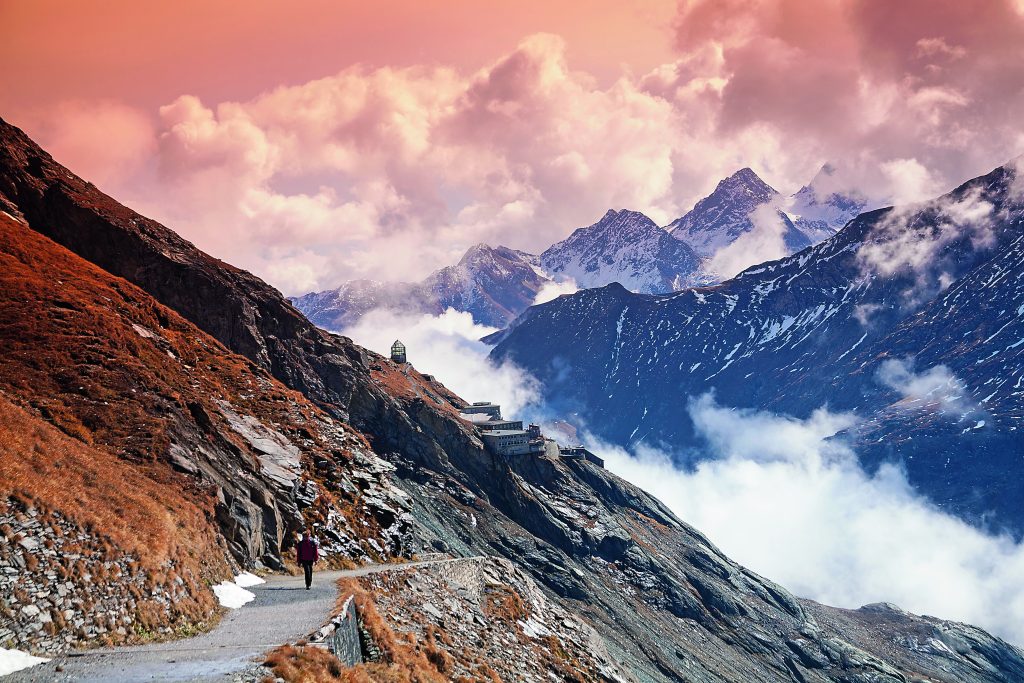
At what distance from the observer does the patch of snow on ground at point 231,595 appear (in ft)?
108

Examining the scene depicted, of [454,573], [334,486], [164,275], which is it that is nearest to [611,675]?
[454,573]

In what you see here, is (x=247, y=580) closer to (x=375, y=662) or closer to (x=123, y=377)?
(x=375, y=662)

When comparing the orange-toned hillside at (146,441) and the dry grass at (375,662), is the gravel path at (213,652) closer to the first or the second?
the dry grass at (375,662)

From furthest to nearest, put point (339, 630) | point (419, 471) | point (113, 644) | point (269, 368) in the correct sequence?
point (419, 471) < point (269, 368) < point (339, 630) < point (113, 644)

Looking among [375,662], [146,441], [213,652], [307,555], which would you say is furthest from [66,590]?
[146,441]

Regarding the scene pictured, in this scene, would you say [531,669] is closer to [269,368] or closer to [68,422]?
[68,422]

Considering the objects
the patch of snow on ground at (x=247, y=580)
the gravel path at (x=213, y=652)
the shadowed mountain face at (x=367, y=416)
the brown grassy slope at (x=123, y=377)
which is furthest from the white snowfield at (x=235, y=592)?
the shadowed mountain face at (x=367, y=416)

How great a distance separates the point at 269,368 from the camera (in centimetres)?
13912

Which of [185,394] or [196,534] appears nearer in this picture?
[196,534]

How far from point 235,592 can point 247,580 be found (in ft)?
14.4

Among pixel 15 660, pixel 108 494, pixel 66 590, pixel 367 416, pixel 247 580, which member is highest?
pixel 367 416

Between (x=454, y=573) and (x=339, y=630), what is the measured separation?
26114mm

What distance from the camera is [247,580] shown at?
39094 millimetres

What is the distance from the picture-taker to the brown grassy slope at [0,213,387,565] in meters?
41.9
